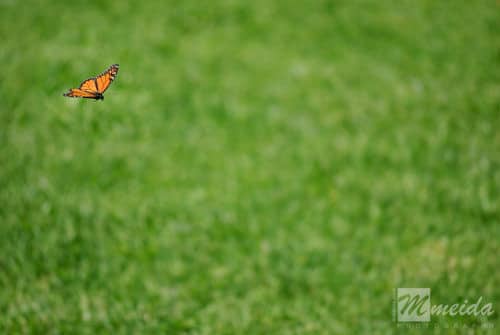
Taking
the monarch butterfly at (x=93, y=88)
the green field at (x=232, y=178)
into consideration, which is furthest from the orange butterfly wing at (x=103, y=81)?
the green field at (x=232, y=178)

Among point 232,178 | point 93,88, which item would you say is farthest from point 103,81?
point 232,178

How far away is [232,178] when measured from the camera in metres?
4.15

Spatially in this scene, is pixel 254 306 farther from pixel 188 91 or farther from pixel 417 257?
pixel 188 91

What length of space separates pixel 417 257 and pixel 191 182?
2293 millimetres

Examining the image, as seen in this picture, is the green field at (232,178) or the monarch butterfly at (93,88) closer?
the monarch butterfly at (93,88)

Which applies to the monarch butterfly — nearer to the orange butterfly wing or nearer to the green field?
the orange butterfly wing

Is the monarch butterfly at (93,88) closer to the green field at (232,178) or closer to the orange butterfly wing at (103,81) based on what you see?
the orange butterfly wing at (103,81)

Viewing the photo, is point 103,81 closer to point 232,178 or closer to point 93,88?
point 93,88

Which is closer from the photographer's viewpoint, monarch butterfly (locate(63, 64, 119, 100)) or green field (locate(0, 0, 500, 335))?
monarch butterfly (locate(63, 64, 119, 100))

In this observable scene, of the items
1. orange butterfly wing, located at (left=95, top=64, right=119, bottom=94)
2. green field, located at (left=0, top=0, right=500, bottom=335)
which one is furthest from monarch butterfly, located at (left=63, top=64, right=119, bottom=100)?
green field, located at (left=0, top=0, right=500, bottom=335)

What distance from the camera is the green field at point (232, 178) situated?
3033 mm

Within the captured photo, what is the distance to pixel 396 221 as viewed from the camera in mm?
3787

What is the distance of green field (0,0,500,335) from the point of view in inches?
119

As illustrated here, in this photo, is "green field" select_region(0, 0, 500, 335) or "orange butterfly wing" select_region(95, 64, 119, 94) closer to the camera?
"orange butterfly wing" select_region(95, 64, 119, 94)
